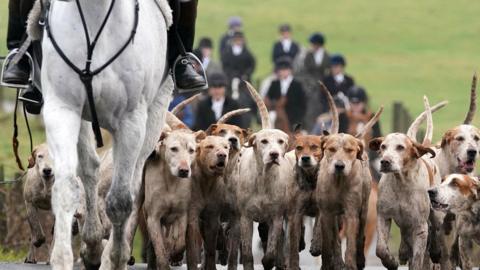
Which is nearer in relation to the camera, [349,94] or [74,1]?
[74,1]

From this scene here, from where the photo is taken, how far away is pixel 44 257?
18.4 m

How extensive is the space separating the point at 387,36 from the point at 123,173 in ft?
145

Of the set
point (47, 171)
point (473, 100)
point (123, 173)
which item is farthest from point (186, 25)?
point (473, 100)

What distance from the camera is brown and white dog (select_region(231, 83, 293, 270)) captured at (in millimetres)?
16359

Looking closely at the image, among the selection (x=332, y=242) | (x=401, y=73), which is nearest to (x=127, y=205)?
(x=332, y=242)

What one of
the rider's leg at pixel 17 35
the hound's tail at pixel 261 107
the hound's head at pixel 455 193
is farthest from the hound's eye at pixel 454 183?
the rider's leg at pixel 17 35

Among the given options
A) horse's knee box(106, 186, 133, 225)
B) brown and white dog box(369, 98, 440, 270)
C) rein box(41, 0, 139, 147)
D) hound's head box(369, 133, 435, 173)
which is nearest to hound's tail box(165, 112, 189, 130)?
brown and white dog box(369, 98, 440, 270)

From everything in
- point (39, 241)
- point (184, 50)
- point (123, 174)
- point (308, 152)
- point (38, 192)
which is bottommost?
point (39, 241)

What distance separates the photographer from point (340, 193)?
1614 centimetres

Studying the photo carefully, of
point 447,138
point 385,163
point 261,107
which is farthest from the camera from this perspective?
point 447,138

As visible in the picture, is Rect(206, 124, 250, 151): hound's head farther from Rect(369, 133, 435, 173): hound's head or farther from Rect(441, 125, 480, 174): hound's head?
Rect(441, 125, 480, 174): hound's head

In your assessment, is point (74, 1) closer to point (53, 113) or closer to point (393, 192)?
point (53, 113)

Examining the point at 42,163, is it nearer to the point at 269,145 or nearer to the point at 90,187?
the point at 269,145

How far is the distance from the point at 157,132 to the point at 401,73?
3832 cm
